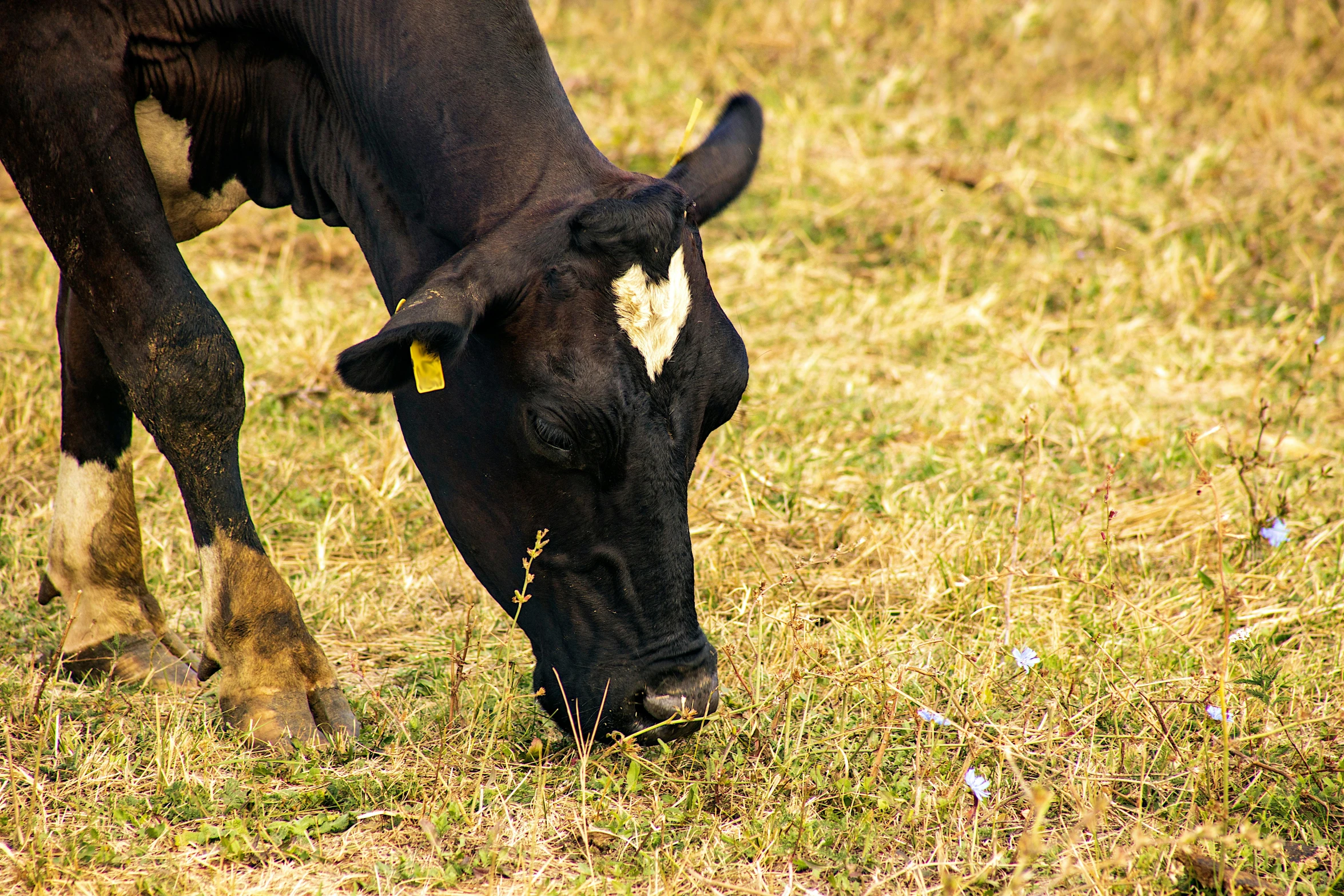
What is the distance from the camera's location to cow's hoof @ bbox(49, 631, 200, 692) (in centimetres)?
306

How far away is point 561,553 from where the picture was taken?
8.66 feet

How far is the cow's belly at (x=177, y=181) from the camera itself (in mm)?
2965

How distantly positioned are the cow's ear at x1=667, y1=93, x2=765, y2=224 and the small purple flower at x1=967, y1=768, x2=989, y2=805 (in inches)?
53.0

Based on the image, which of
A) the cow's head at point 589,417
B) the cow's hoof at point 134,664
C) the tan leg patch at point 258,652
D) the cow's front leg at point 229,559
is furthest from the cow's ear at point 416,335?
the cow's hoof at point 134,664

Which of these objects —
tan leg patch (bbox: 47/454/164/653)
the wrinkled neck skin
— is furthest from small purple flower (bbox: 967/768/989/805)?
tan leg patch (bbox: 47/454/164/653)

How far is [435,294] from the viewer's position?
7.90ft

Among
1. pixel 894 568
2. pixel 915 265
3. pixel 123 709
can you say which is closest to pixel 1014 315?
pixel 915 265

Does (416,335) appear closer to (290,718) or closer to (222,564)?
(222,564)

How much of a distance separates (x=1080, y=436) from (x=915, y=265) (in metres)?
1.98

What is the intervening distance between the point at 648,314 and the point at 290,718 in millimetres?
1206

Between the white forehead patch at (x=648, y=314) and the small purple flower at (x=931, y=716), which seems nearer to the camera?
the white forehead patch at (x=648, y=314)

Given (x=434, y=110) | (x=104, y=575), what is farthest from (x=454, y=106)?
(x=104, y=575)

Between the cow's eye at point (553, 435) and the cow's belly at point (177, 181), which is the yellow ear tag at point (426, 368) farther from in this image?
the cow's belly at point (177, 181)

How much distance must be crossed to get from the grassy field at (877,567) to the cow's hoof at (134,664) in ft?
0.23
